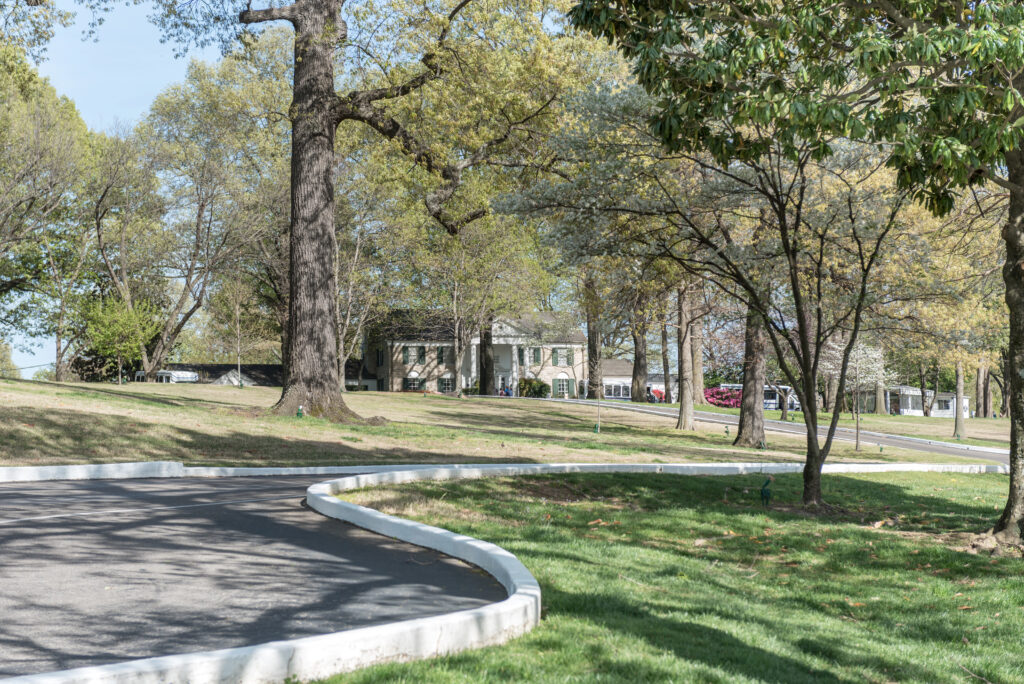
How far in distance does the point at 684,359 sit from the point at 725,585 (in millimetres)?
24096

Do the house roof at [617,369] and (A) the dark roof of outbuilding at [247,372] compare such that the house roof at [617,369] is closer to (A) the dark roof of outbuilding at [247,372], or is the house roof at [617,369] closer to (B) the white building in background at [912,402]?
(B) the white building in background at [912,402]

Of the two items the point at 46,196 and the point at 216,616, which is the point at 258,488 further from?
the point at 46,196

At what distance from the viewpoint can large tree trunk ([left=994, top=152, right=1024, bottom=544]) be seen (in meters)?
9.87

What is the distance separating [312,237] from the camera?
21172mm

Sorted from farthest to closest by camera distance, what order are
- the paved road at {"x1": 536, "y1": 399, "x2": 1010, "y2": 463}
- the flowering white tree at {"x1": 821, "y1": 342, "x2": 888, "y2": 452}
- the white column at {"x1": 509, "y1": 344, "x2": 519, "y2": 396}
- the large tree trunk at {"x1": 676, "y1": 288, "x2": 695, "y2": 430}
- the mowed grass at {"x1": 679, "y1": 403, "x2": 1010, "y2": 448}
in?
1. the white column at {"x1": 509, "y1": 344, "x2": 519, "y2": 396}
2. the mowed grass at {"x1": 679, "y1": 403, "x2": 1010, "y2": 448}
3. the paved road at {"x1": 536, "y1": 399, "x2": 1010, "y2": 463}
4. the flowering white tree at {"x1": 821, "y1": 342, "x2": 888, "y2": 452}
5. the large tree trunk at {"x1": 676, "y1": 288, "x2": 695, "y2": 430}

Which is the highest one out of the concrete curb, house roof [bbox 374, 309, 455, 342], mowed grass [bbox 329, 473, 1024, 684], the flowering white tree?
house roof [bbox 374, 309, 455, 342]

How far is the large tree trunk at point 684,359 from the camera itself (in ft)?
95.5

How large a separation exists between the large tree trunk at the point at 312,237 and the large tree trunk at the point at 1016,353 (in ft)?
50.0

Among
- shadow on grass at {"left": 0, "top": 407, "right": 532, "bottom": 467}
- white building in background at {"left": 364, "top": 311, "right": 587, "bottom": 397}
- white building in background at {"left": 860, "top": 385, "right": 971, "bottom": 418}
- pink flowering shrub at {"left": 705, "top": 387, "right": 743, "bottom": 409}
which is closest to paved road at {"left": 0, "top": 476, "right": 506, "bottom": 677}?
shadow on grass at {"left": 0, "top": 407, "right": 532, "bottom": 467}

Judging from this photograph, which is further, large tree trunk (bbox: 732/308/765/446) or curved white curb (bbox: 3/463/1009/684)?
large tree trunk (bbox: 732/308/765/446)

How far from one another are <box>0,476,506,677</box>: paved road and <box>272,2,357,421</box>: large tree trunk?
1085cm

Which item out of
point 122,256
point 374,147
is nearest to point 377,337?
point 122,256

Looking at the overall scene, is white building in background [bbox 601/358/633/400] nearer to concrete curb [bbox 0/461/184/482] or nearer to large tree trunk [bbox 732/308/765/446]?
large tree trunk [bbox 732/308/765/446]

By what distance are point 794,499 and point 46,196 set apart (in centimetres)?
3557
